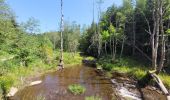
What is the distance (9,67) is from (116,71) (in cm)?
1250

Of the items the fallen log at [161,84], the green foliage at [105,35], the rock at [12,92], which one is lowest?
the rock at [12,92]

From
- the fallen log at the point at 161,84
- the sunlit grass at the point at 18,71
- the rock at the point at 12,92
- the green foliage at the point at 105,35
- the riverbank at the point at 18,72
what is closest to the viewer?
the fallen log at the point at 161,84

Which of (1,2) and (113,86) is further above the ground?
(1,2)

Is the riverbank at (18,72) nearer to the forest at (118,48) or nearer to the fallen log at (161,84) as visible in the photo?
the forest at (118,48)

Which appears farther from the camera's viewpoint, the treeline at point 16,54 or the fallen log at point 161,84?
the treeline at point 16,54

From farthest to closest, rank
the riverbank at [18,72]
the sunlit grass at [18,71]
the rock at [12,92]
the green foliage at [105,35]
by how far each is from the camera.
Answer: the green foliage at [105,35] < the sunlit grass at [18,71] < the riverbank at [18,72] < the rock at [12,92]

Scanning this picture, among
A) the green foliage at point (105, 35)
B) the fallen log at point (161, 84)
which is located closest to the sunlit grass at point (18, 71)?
the fallen log at point (161, 84)

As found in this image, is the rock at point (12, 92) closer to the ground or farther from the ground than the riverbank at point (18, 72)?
closer to the ground

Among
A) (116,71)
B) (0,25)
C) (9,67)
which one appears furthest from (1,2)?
(116,71)

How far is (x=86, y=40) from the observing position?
58969 millimetres

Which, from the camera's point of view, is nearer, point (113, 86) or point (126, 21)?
point (113, 86)

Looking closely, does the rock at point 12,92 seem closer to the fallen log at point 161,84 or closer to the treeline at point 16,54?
the treeline at point 16,54

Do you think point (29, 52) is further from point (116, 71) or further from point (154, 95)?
point (154, 95)

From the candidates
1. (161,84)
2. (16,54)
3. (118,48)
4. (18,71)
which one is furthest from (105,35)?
(161,84)
